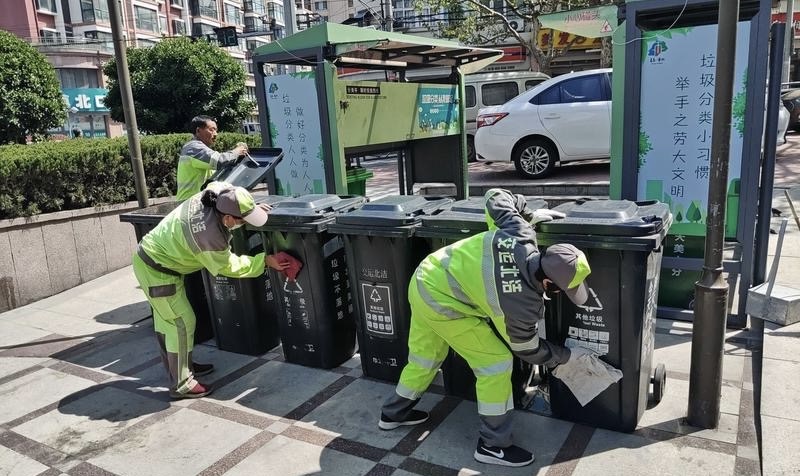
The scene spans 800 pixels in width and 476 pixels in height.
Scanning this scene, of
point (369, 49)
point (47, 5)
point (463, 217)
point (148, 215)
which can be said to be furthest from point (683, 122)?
point (47, 5)

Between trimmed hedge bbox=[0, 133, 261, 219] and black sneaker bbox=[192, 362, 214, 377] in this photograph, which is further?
trimmed hedge bbox=[0, 133, 261, 219]

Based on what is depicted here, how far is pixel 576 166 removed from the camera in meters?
10.9

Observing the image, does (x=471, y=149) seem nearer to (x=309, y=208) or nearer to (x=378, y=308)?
(x=309, y=208)

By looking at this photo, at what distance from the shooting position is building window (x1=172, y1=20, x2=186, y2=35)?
47606 millimetres

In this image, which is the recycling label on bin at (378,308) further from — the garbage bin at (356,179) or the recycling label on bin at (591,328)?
the garbage bin at (356,179)

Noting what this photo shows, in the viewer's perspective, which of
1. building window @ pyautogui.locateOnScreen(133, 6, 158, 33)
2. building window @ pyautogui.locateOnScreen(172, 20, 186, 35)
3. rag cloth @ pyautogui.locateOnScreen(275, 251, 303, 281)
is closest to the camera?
rag cloth @ pyautogui.locateOnScreen(275, 251, 303, 281)

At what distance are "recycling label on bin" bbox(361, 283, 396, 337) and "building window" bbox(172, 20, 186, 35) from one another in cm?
4937

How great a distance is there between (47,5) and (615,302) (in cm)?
4325

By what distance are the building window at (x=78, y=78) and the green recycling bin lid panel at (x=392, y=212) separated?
3737cm

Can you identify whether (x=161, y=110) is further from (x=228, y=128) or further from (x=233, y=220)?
(x=233, y=220)

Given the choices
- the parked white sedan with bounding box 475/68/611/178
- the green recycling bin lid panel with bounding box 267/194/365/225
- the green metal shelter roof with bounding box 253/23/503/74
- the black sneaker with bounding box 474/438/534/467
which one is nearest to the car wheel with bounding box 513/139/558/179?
the parked white sedan with bounding box 475/68/611/178

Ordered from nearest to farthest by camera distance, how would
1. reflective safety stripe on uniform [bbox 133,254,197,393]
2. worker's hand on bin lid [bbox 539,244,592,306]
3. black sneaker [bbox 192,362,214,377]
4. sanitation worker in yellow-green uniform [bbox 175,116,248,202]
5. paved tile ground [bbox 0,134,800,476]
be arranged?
worker's hand on bin lid [bbox 539,244,592,306] → paved tile ground [bbox 0,134,800,476] → reflective safety stripe on uniform [bbox 133,254,197,393] → black sneaker [bbox 192,362,214,377] → sanitation worker in yellow-green uniform [bbox 175,116,248,202]

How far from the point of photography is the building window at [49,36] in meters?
36.0

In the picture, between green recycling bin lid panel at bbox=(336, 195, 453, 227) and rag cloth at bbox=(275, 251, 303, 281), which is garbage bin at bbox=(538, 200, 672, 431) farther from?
rag cloth at bbox=(275, 251, 303, 281)
